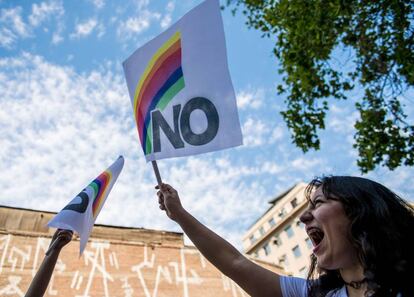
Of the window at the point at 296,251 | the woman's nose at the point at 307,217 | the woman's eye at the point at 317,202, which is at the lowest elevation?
the window at the point at 296,251

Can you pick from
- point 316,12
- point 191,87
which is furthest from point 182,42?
point 316,12

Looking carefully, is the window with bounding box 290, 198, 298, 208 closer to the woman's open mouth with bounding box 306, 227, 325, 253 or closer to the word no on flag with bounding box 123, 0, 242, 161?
the word no on flag with bounding box 123, 0, 242, 161

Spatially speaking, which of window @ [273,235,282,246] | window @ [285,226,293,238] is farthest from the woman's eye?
window @ [273,235,282,246]

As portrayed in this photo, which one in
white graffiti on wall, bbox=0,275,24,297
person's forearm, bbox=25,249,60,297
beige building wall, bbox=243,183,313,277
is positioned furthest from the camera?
beige building wall, bbox=243,183,313,277

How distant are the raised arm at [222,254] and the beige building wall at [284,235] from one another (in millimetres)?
34814

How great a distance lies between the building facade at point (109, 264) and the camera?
42.0 feet

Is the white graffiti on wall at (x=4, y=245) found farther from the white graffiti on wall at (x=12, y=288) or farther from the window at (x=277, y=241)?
the window at (x=277, y=241)

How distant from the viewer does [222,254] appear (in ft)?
6.49

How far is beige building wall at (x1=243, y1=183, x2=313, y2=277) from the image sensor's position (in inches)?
1476

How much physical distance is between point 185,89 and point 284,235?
40.0m

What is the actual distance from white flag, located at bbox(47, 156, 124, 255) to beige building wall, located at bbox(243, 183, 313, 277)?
34.0 metres

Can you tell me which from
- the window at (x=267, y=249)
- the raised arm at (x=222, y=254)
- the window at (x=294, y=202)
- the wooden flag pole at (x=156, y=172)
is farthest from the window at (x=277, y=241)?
the raised arm at (x=222, y=254)

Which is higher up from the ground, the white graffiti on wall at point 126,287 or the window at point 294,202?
the window at point 294,202

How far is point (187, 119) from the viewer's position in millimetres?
2494
